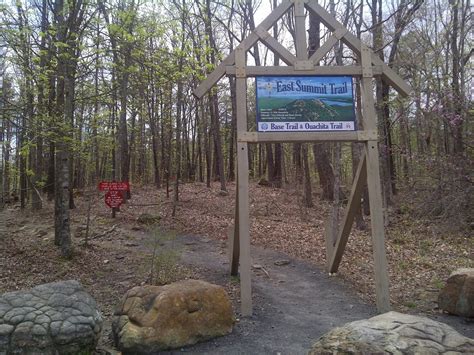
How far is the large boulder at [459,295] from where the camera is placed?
5.95 meters

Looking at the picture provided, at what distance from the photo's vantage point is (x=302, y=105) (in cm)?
623

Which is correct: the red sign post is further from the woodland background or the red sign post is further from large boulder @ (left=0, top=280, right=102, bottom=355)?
Answer: large boulder @ (left=0, top=280, right=102, bottom=355)

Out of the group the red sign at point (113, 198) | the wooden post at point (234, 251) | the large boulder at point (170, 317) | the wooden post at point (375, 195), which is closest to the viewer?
the large boulder at point (170, 317)

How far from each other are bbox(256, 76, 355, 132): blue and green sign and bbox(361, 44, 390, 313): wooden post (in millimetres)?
307

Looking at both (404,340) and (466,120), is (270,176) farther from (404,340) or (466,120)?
(404,340)

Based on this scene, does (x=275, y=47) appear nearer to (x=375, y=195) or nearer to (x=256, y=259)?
(x=375, y=195)

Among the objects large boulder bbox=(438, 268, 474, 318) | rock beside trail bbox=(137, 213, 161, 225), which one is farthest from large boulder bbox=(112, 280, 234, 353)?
rock beside trail bbox=(137, 213, 161, 225)

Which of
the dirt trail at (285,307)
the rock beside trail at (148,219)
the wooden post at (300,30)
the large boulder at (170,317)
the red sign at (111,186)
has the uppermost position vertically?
the wooden post at (300,30)

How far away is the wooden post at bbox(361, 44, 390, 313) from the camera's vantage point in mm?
6086

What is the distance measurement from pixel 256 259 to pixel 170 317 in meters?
5.31

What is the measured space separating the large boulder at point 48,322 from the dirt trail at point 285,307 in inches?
48.4

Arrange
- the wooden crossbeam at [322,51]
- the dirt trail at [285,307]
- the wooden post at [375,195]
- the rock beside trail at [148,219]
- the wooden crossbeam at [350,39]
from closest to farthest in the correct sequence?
the dirt trail at [285,307] → the wooden post at [375,195] → the wooden crossbeam at [322,51] → the wooden crossbeam at [350,39] → the rock beside trail at [148,219]

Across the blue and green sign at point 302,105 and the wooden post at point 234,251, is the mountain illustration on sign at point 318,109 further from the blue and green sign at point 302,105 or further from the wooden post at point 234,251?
the wooden post at point 234,251

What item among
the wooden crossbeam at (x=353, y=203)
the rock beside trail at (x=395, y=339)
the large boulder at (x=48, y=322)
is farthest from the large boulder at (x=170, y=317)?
the wooden crossbeam at (x=353, y=203)
